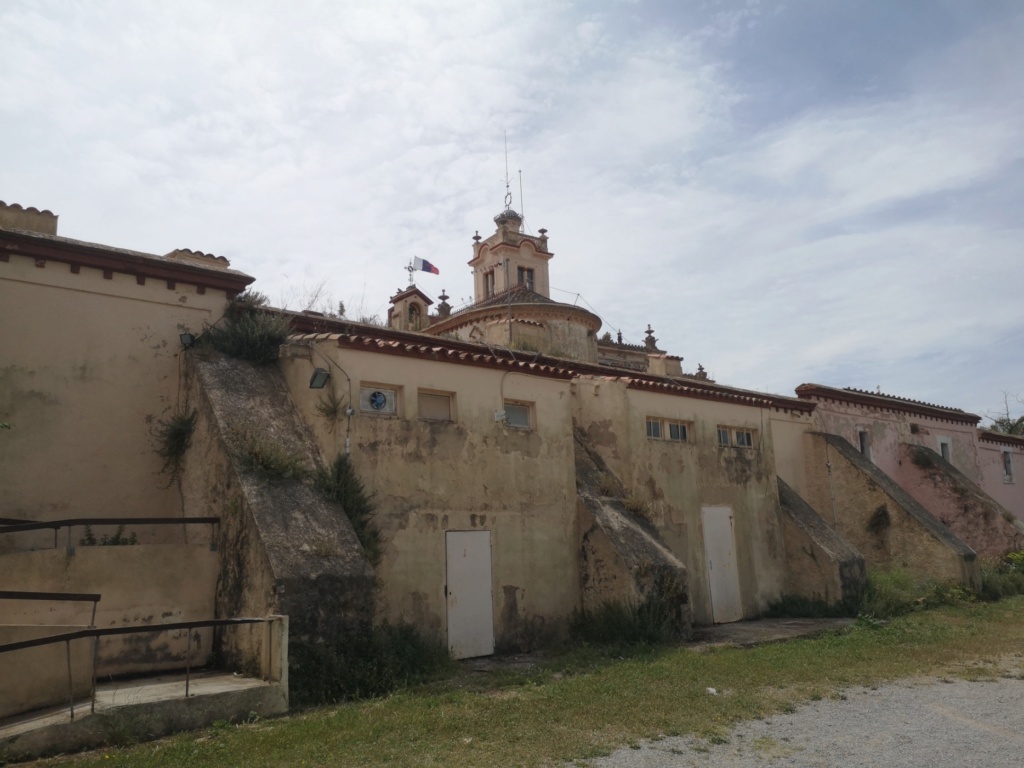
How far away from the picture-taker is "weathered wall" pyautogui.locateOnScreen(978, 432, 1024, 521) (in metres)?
30.1

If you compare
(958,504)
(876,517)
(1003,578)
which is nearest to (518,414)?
(876,517)

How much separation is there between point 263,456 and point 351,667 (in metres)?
2.95

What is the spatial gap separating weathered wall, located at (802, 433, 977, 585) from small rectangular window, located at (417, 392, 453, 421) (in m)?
13.3

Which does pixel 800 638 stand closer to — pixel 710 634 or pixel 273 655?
pixel 710 634

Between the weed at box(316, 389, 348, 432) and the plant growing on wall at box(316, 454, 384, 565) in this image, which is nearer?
the plant growing on wall at box(316, 454, 384, 565)

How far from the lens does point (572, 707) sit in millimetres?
9156

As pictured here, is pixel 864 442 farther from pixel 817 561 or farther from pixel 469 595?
pixel 469 595

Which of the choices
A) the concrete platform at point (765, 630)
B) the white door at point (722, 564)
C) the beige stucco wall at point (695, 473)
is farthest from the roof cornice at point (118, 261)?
the white door at point (722, 564)

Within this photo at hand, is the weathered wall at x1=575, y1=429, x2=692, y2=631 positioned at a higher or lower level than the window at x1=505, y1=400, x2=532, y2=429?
lower

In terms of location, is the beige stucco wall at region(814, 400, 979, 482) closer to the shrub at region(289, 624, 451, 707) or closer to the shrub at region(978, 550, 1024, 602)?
the shrub at region(978, 550, 1024, 602)

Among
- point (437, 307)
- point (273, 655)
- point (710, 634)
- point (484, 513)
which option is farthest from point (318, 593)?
point (437, 307)

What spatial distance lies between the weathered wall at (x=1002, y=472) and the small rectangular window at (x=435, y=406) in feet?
80.5

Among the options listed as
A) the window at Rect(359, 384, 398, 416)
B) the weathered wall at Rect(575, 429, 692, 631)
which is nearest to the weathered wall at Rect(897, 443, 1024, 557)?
the weathered wall at Rect(575, 429, 692, 631)

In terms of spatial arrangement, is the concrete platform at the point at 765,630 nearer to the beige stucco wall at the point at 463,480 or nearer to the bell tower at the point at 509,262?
the beige stucco wall at the point at 463,480
